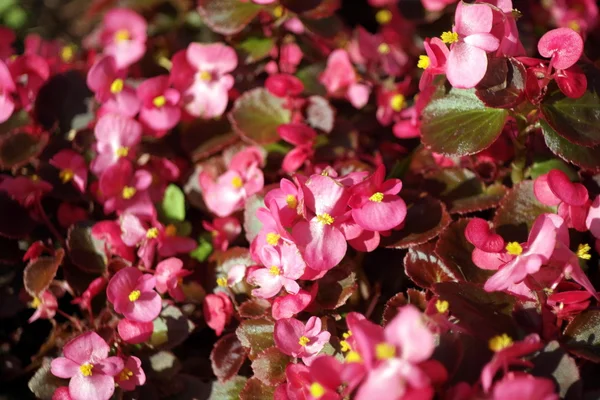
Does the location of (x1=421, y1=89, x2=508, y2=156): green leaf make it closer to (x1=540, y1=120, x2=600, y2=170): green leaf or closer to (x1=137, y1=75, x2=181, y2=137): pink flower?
(x1=540, y1=120, x2=600, y2=170): green leaf

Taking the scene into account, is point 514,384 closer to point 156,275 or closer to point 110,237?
point 156,275

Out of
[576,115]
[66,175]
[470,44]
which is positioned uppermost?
[470,44]

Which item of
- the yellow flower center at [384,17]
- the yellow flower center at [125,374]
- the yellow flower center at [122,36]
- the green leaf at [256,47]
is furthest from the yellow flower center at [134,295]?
the yellow flower center at [384,17]

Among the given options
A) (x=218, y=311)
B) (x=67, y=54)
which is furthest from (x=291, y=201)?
(x=67, y=54)

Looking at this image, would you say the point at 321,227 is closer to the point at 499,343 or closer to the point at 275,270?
the point at 275,270

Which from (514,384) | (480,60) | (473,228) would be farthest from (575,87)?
(514,384)

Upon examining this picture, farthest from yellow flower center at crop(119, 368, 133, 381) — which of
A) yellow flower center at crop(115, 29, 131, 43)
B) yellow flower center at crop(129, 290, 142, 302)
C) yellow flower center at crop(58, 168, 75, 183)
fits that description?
yellow flower center at crop(115, 29, 131, 43)

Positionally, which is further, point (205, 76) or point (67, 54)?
point (67, 54)
